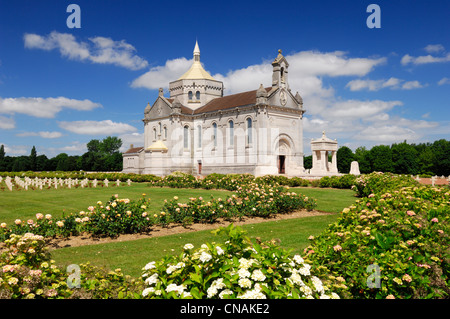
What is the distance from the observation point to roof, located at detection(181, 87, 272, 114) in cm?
4223

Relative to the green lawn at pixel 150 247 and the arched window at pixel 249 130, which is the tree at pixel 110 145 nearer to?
the arched window at pixel 249 130

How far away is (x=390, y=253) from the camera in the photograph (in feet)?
14.8

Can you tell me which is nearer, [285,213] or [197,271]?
[197,271]

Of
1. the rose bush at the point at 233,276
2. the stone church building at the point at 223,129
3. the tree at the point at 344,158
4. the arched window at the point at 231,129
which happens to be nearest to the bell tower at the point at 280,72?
the stone church building at the point at 223,129

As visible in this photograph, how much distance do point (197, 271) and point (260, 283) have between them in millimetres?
661

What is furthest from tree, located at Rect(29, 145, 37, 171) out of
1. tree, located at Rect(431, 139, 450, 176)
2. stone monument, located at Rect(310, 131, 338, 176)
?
tree, located at Rect(431, 139, 450, 176)

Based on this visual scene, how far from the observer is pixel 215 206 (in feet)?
41.4

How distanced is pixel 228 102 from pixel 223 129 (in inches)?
158

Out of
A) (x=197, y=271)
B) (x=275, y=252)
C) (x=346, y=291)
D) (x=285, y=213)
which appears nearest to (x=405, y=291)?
(x=346, y=291)

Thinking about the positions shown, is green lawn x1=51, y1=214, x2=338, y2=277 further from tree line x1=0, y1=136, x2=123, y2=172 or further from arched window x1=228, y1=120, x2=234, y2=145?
tree line x1=0, y1=136, x2=123, y2=172

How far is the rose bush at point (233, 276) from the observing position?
3.37m

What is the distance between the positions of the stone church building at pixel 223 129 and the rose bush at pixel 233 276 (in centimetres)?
3529

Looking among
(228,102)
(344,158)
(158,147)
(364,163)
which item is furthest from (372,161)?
(158,147)
